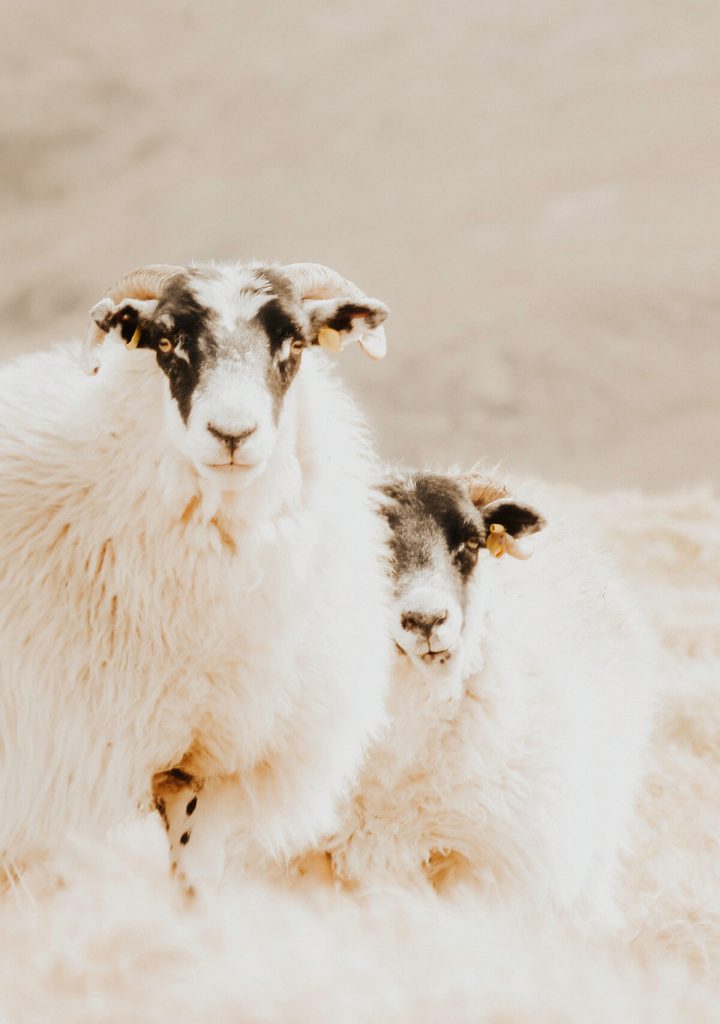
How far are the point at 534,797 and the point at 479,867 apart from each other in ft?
1.49

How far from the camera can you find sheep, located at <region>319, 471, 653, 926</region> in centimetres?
547

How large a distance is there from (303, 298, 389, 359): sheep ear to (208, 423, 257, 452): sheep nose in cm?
97

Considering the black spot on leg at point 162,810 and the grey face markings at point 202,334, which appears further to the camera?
the black spot on leg at point 162,810

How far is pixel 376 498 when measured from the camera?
5.79 metres

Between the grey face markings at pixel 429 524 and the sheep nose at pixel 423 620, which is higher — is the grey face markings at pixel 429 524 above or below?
above

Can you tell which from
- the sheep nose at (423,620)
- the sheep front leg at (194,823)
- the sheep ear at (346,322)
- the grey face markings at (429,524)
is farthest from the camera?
the grey face markings at (429,524)

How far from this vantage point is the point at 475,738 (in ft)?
18.5

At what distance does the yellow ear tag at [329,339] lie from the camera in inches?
197

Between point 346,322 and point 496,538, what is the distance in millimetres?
1757

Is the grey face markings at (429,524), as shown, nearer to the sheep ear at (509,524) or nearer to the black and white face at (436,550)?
the black and white face at (436,550)

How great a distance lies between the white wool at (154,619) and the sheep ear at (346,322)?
24 centimetres

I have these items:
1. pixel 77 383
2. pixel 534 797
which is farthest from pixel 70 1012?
pixel 534 797

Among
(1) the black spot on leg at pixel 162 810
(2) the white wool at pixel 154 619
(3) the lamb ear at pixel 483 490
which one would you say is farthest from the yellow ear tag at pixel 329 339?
(1) the black spot on leg at pixel 162 810

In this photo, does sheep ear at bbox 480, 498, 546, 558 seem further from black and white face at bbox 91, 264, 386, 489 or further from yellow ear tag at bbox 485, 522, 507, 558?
black and white face at bbox 91, 264, 386, 489
